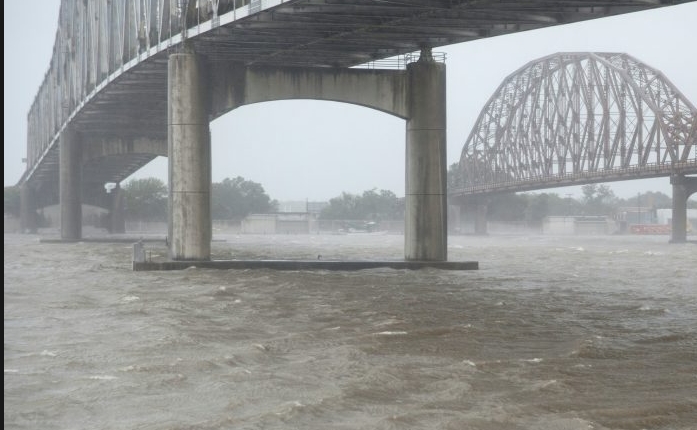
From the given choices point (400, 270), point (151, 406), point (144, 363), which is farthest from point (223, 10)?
point (151, 406)

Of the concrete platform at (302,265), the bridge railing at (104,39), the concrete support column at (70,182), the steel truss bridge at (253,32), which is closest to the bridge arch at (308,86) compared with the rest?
the steel truss bridge at (253,32)

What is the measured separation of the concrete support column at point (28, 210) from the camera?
151 m

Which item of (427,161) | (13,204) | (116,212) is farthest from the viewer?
(13,204)

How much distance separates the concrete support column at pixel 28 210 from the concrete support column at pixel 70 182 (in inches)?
2339

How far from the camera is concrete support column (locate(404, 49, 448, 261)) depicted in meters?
47.3

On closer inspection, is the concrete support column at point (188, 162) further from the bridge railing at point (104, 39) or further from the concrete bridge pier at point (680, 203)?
the concrete bridge pier at point (680, 203)

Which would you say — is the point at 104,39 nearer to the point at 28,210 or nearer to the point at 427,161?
the point at 427,161

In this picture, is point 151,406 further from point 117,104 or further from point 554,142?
point 554,142

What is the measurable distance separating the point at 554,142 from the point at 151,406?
154022 millimetres

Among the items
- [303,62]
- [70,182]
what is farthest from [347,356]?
[70,182]

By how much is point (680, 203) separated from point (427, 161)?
79.7m

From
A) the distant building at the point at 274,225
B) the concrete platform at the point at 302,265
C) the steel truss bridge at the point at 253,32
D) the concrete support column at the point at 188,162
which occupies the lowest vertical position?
the concrete platform at the point at 302,265

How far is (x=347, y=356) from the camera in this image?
19547 millimetres

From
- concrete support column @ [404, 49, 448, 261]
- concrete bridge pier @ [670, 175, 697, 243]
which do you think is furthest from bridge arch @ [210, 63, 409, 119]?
concrete bridge pier @ [670, 175, 697, 243]
